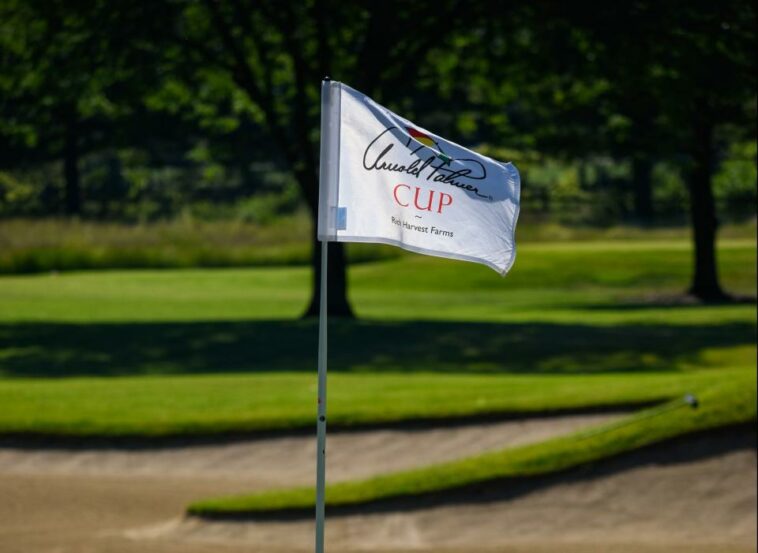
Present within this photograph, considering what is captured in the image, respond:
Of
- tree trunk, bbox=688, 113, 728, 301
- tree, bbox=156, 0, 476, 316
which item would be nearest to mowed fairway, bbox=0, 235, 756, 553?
tree trunk, bbox=688, 113, 728, 301

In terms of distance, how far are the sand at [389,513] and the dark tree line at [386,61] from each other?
11421 millimetres

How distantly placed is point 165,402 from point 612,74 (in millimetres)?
14025

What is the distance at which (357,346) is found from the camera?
2622 cm

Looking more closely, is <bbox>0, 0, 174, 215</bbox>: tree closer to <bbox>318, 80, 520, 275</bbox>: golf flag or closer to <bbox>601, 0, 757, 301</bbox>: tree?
<bbox>601, 0, 757, 301</bbox>: tree

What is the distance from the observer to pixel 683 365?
23125mm

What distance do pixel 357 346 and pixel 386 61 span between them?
7261mm

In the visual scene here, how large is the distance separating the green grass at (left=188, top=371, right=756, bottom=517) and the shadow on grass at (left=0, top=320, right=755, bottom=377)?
6.64 meters

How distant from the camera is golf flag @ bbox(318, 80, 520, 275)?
8781 millimetres

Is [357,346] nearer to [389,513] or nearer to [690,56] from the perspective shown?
[690,56]

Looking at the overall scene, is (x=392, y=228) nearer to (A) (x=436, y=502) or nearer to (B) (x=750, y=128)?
(A) (x=436, y=502)

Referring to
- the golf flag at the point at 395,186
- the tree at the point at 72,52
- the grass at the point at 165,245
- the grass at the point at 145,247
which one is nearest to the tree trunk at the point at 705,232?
the tree at the point at 72,52

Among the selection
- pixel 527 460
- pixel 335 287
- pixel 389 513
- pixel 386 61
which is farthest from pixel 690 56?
pixel 389 513

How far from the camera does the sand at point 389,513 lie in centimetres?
1356
